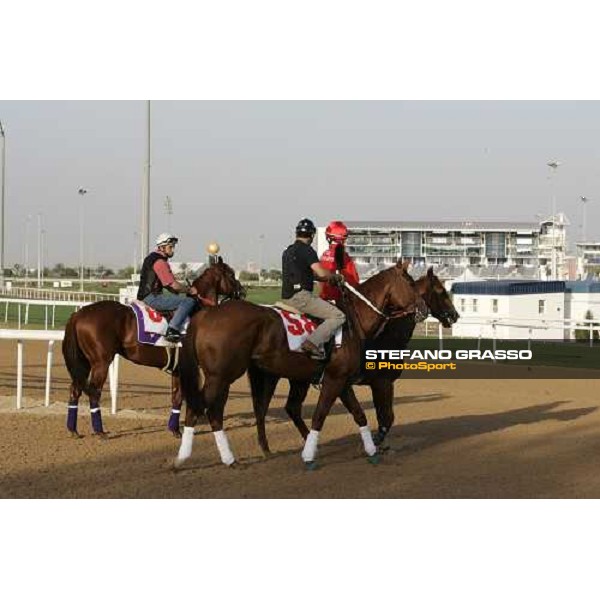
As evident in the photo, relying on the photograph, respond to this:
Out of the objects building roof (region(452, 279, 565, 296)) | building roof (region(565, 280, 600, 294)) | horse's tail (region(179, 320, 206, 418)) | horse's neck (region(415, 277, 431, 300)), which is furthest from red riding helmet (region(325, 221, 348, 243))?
building roof (region(565, 280, 600, 294))

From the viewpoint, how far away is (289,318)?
8344 millimetres

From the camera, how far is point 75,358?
10.3 meters

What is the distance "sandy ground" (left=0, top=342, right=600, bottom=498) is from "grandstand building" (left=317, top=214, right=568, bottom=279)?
28.5 meters

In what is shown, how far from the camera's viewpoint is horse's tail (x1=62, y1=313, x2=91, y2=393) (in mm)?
10289

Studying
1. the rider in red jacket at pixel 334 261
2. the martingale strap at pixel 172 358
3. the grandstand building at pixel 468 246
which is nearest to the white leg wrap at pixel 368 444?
the rider in red jacket at pixel 334 261

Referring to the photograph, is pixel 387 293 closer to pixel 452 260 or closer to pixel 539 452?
pixel 539 452

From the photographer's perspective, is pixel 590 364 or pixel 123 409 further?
pixel 590 364

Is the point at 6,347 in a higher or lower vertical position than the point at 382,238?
lower

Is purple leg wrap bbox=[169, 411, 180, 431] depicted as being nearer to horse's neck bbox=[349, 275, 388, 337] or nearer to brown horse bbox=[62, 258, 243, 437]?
brown horse bbox=[62, 258, 243, 437]

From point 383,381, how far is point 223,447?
6.92 ft

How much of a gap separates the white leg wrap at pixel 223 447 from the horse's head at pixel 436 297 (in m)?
2.69

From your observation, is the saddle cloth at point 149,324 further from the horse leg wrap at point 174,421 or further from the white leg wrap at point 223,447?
the white leg wrap at point 223,447

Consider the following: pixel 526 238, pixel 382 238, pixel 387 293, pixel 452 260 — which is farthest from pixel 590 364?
pixel 526 238

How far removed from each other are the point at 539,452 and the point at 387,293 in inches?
92.4
